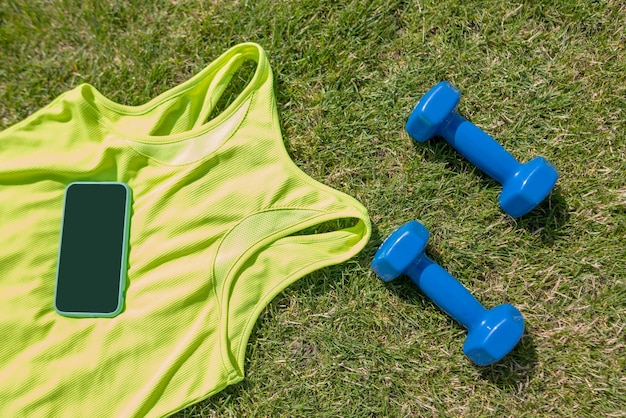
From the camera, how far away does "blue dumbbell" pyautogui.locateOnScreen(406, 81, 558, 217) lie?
1.44m

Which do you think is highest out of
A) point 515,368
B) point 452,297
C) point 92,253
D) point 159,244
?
point 452,297

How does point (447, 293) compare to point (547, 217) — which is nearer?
point (447, 293)

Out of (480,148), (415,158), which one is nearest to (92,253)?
(415,158)

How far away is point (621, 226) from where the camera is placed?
5.25ft

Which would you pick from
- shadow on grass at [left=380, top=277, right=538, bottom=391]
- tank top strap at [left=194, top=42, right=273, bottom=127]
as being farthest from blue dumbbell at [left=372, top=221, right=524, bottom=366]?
tank top strap at [left=194, top=42, right=273, bottom=127]

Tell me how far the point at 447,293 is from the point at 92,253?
1.02m

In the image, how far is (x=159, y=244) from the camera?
153cm

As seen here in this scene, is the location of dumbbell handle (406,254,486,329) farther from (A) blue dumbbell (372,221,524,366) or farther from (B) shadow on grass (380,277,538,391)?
(B) shadow on grass (380,277,538,391)

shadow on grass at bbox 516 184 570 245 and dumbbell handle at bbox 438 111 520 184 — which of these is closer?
dumbbell handle at bbox 438 111 520 184

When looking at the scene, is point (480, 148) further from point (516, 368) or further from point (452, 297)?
point (516, 368)

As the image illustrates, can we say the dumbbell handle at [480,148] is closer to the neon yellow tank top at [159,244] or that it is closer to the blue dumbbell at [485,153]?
the blue dumbbell at [485,153]

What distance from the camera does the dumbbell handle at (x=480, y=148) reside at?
58.6 inches

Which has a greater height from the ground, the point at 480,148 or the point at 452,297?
the point at 480,148

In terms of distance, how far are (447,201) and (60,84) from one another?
1.29m
